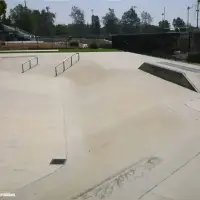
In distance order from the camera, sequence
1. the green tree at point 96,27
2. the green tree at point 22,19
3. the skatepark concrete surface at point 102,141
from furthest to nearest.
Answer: the green tree at point 96,27 < the green tree at point 22,19 < the skatepark concrete surface at point 102,141

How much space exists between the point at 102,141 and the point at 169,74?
10236 mm

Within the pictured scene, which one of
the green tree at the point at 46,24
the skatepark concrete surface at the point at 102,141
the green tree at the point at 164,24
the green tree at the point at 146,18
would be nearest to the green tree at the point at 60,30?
the green tree at the point at 46,24

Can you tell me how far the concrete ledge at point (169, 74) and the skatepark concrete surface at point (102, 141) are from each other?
0.94ft

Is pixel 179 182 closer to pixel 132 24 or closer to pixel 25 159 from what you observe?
pixel 25 159

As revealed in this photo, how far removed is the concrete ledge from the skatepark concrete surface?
285 mm

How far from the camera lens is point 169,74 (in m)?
19.6

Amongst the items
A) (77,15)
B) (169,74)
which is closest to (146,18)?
(77,15)

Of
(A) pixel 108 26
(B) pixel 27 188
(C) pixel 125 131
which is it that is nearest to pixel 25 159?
(B) pixel 27 188

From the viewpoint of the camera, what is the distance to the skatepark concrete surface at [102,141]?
7125mm

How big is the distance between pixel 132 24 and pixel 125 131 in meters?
144

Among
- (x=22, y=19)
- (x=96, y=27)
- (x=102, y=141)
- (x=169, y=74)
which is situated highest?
(x=22, y=19)

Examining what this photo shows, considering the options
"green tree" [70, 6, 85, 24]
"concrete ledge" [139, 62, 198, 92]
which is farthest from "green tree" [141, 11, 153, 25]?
"concrete ledge" [139, 62, 198, 92]

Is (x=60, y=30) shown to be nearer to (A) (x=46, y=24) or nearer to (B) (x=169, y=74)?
(A) (x=46, y=24)

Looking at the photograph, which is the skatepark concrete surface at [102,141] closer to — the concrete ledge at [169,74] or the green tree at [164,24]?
the concrete ledge at [169,74]
